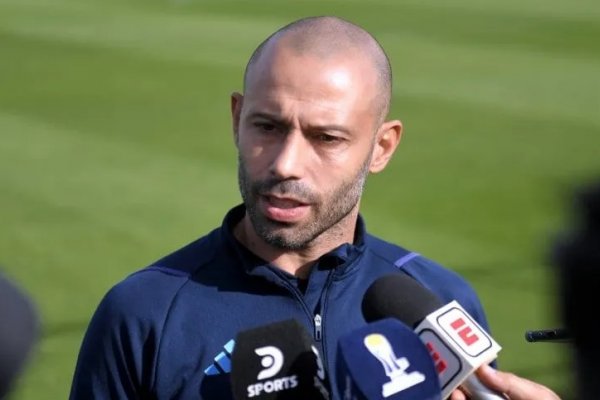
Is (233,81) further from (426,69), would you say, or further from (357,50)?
(357,50)

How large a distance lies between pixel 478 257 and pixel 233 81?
546 cm

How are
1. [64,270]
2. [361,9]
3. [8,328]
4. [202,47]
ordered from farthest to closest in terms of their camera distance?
1. [361,9]
2. [202,47]
3. [64,270]
4. [8,328]

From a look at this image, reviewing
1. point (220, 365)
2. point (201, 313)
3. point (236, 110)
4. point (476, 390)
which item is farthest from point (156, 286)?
point (476, 390)

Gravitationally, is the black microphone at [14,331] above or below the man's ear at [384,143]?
above

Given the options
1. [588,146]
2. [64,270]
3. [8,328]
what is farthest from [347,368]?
[588,146]

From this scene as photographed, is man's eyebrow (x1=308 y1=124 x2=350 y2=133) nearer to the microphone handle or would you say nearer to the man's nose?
the man's nose

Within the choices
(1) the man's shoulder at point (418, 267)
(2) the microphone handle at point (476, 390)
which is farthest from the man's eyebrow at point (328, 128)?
(2) the microphone handle at point (476, 390)

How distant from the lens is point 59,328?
695 centimetres

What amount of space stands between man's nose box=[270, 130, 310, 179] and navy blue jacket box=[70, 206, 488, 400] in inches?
9.6

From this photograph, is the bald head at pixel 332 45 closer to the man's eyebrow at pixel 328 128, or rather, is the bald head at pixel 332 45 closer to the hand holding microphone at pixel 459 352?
the man's eyebrow at pixel 328 128

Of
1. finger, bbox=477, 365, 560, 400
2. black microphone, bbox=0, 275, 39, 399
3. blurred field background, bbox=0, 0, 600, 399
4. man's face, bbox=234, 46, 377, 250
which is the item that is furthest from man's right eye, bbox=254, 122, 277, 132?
blurred field background, bbox=0, 0, 600, 399

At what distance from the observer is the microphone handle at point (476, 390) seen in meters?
2.29

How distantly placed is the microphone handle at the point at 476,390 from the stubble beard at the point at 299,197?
0.81 metres

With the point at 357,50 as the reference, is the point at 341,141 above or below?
below
